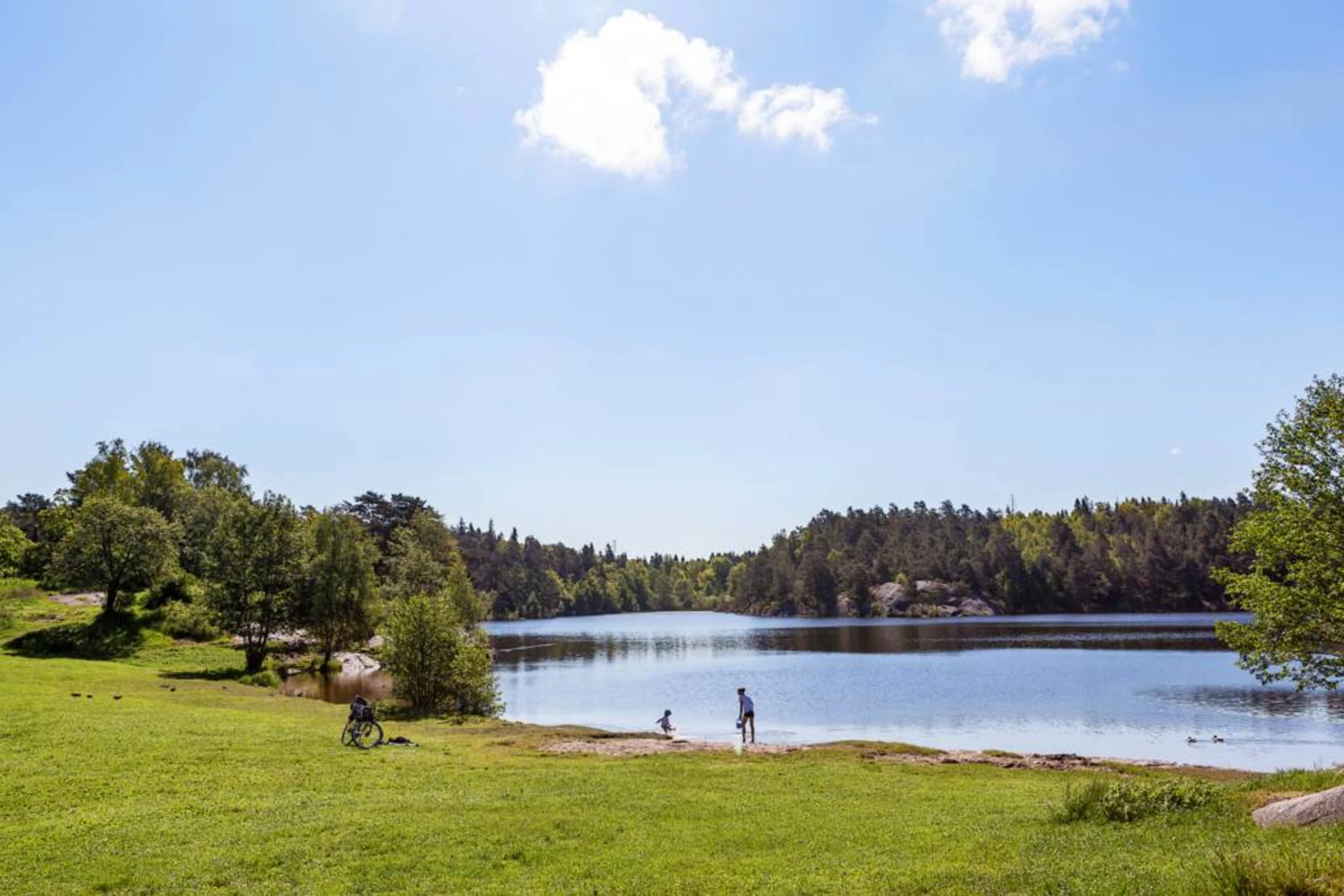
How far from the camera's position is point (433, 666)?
166ft

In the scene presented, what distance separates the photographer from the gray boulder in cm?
1628

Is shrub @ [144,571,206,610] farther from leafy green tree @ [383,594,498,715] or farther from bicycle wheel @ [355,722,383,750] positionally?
bicycle wheel @ [355,722,383,750]

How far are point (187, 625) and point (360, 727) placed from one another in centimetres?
5535

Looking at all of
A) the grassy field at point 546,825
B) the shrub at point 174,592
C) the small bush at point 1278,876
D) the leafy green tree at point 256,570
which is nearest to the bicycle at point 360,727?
the grassy field at point 546,825

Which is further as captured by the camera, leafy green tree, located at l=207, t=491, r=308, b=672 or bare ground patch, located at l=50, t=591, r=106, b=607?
bare ground patch, located at l=50, t=591, r=106, b=607

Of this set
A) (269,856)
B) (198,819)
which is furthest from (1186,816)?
(198,819)

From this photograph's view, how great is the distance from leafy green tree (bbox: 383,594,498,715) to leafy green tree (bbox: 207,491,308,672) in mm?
21558

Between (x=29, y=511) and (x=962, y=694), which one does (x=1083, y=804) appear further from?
(x=29, y=511)

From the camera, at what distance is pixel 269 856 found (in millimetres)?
16656

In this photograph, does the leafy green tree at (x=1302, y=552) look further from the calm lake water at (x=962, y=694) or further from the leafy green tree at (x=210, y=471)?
the leafy green tree at (x=210, y=471)

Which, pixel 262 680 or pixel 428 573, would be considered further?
pixel 428 573

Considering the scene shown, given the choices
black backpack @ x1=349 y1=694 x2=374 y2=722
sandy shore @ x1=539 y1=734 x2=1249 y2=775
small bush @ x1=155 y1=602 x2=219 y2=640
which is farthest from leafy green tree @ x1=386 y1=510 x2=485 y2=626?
black backpack @ x1=349 y1=694 x2=374 y2=722

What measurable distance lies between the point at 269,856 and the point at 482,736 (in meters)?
23.3

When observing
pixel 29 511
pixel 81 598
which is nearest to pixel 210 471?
pixel 29 511
